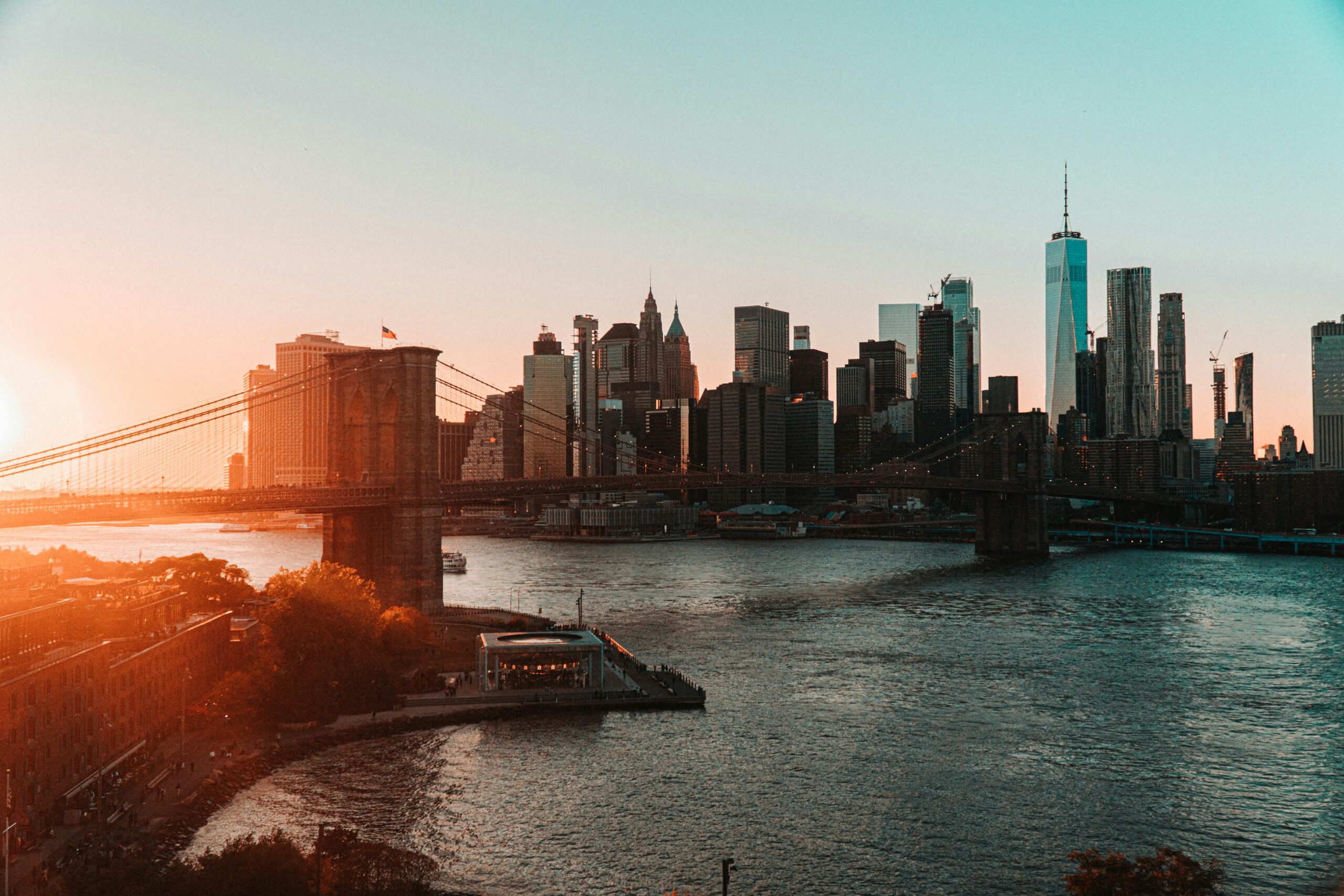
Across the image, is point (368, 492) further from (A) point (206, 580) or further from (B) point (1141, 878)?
(B) point (1141, 878)

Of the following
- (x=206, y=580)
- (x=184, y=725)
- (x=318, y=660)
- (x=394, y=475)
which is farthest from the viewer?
(x=394, y=475)

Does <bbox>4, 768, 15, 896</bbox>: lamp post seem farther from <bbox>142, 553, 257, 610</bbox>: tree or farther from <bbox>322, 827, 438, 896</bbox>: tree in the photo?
<bbox>142, 553, 257, 610</bbox>: tree

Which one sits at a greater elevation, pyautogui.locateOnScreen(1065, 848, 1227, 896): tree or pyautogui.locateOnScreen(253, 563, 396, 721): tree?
pyautogui.locateOnScreen(253, 563, 396, 721): tree

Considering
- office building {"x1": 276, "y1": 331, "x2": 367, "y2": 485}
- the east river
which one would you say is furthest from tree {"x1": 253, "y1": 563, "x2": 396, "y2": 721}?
office building {"x1": 276, "y1": 331, "x2": 367, "y2": 485}

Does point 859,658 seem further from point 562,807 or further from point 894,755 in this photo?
point 562,807

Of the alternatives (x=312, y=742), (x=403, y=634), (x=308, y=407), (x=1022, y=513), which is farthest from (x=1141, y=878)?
(x=308, y=407)

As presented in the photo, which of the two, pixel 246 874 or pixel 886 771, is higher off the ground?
pixel 246 874

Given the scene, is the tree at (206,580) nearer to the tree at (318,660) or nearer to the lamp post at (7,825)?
the tree at (318,660)

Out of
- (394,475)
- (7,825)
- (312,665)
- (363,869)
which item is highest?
(394,475)
